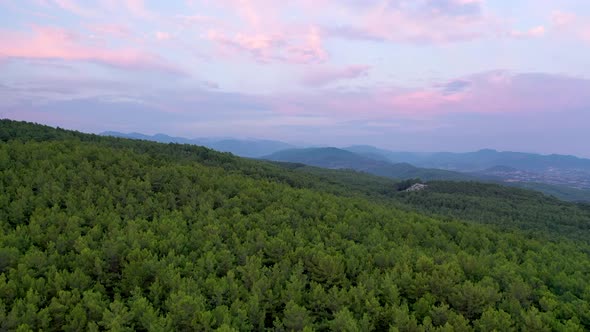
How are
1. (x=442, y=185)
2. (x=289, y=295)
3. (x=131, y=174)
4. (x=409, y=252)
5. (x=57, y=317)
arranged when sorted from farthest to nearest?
(x=442, y=185), (x=131, y=174), (x=409, y=252), (x=289, y=295), (x=57, y=317)

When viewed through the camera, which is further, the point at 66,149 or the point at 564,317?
the point at 66,149

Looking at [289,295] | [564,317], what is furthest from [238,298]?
[564,317]

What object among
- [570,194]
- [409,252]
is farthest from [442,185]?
[570,194]

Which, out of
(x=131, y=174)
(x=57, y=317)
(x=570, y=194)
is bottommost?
(x=570, y=194)

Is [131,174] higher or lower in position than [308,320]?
higher

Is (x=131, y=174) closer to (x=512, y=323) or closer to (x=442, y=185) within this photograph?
(x=512, y=323)

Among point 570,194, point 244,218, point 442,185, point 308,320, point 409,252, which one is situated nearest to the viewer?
point 308,320
